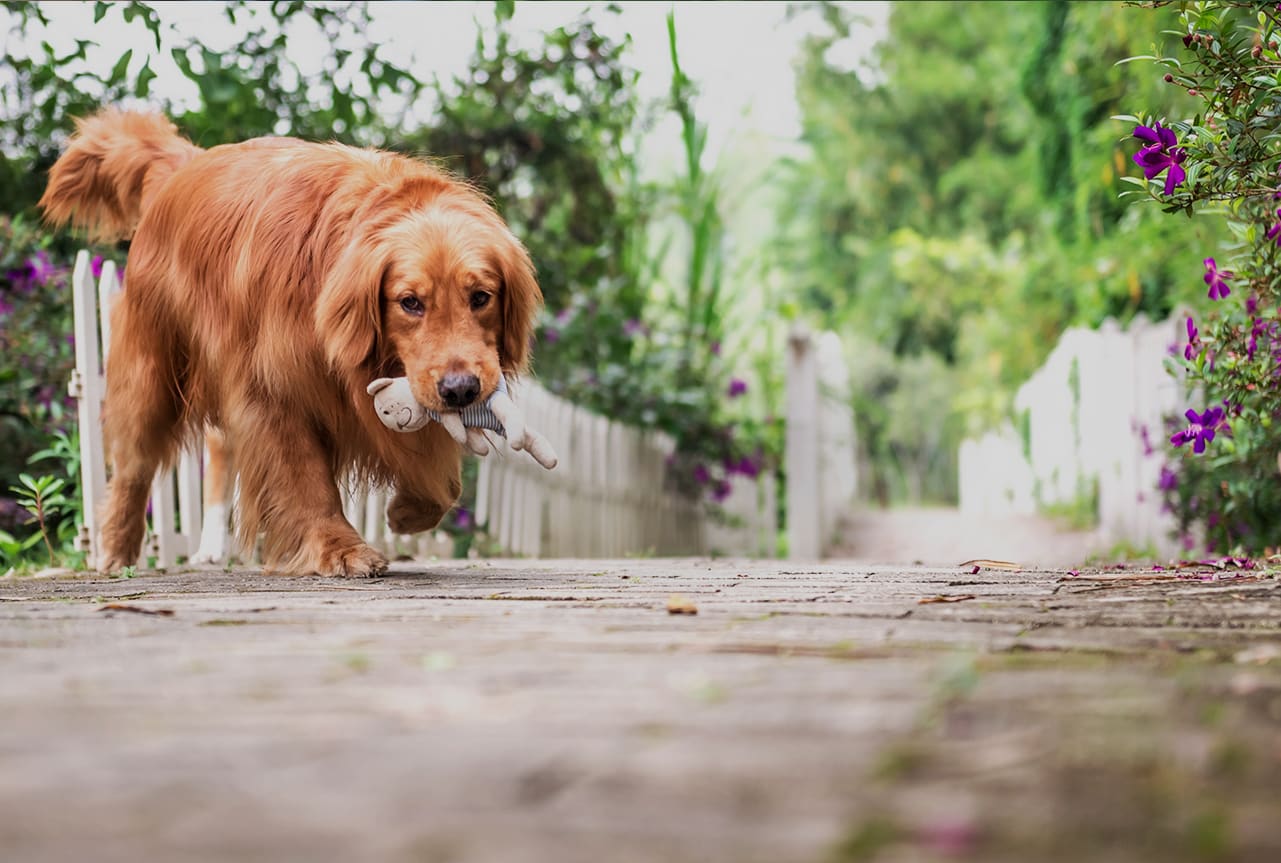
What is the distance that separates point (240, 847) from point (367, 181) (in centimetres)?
324

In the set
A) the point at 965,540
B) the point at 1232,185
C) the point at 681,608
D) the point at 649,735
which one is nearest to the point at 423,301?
the point at 681,608

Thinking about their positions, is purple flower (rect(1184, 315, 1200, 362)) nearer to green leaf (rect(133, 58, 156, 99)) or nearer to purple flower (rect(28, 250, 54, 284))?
green leaf (rect(133, 58, 156, 99))

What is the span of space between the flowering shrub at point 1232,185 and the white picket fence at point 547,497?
2.01 m

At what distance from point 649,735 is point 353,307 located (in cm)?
259

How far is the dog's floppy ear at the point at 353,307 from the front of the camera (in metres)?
3.81

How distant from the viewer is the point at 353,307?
3838 millimetres

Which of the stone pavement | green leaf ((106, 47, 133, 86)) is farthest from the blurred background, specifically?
the stone pavement

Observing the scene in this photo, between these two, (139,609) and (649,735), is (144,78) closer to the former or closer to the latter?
(139,609)

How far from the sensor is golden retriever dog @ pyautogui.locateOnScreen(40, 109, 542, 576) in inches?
151

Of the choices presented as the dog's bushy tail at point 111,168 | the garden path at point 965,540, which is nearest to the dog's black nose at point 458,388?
the dog's bushy tail at point 111,168

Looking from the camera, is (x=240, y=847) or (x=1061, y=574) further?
(x=1061, y=574)

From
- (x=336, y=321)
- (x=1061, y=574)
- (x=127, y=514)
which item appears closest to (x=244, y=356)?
(x=336, y=321)

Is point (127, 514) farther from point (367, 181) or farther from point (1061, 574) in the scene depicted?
point (1061, 574)

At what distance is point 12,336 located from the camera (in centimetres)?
623
